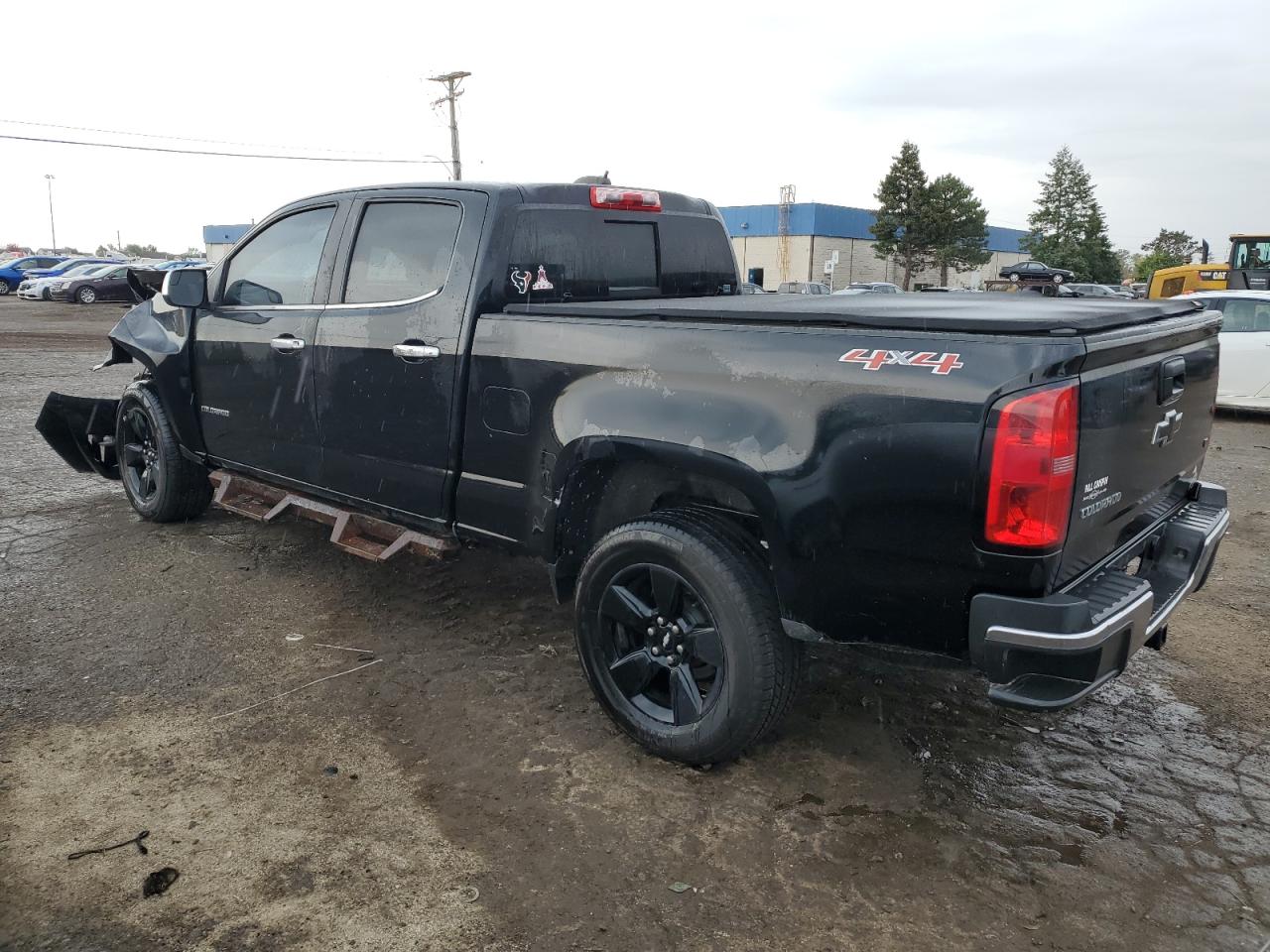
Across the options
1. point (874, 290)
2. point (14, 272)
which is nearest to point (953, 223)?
point (874, 290)

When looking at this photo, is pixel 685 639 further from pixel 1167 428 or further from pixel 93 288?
pixel 93 288

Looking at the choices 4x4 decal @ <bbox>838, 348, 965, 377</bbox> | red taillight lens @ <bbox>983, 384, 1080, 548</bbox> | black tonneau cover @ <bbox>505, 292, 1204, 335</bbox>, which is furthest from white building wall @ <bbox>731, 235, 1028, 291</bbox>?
red taillight lens @ <bbox>983, 384, 1080, 548</bbox>

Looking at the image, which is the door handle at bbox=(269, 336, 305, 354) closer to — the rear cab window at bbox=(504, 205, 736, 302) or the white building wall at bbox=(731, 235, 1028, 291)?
the rear cab window at bbox=(504, 205, 736, 302)

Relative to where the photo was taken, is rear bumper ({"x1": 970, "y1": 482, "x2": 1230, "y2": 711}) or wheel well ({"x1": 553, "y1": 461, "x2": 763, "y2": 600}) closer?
rear bumper ({"x1": 970, "y1": 482, "x2": 1230, "y2": 711})

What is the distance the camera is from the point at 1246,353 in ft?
35.6

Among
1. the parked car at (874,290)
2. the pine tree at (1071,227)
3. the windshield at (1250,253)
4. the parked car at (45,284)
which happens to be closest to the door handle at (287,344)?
the parked car at (874,290)

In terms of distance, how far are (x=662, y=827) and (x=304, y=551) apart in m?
3.30

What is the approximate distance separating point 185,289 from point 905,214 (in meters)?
57.2

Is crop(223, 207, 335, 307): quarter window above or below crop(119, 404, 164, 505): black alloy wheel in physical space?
above

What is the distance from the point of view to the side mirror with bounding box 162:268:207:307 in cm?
481

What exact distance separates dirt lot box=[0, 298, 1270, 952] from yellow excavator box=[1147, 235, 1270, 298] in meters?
16.4

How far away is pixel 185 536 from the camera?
5.59m

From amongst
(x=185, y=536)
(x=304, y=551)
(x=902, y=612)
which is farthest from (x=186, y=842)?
(x=185, y=536)

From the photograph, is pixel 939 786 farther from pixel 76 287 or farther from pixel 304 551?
pixel 76 287
